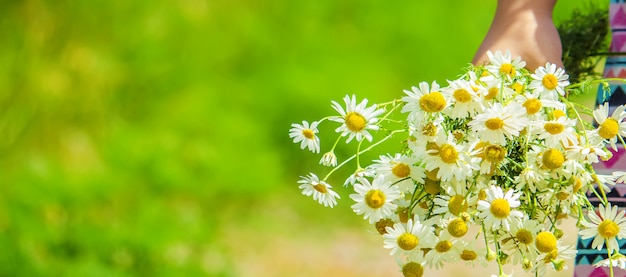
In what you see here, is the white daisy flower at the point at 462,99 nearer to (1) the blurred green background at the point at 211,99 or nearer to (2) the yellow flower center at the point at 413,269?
(2) the yellow flower center at the point at 413,269

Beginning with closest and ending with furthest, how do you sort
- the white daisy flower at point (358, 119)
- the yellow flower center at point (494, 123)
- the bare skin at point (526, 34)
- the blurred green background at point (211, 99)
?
the yellow flower center at point (494, 123) → the white daisy flower at point (358, 119) → the bare skin at point (526, 34) → the blurred green background at point (211, 99)

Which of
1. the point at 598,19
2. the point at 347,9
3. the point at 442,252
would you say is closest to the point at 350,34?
the point at 347,9

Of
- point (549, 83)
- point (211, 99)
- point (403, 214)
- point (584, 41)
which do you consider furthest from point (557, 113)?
point (211, 99)

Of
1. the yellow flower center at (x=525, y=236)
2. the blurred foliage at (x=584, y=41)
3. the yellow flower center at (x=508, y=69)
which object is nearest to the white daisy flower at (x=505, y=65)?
the yellow flower center at (x=508, y=69)

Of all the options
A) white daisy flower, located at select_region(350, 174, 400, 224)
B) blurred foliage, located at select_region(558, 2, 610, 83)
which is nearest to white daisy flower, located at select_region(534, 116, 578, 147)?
white daisy flower, located at select_region(350, 174, 400, 224)

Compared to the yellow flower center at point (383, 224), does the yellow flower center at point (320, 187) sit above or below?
above

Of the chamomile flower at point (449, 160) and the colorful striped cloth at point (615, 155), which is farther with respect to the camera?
the colorful striped cloth at point (615, 155)

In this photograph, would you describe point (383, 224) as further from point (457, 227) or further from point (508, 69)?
point (508, 69)
